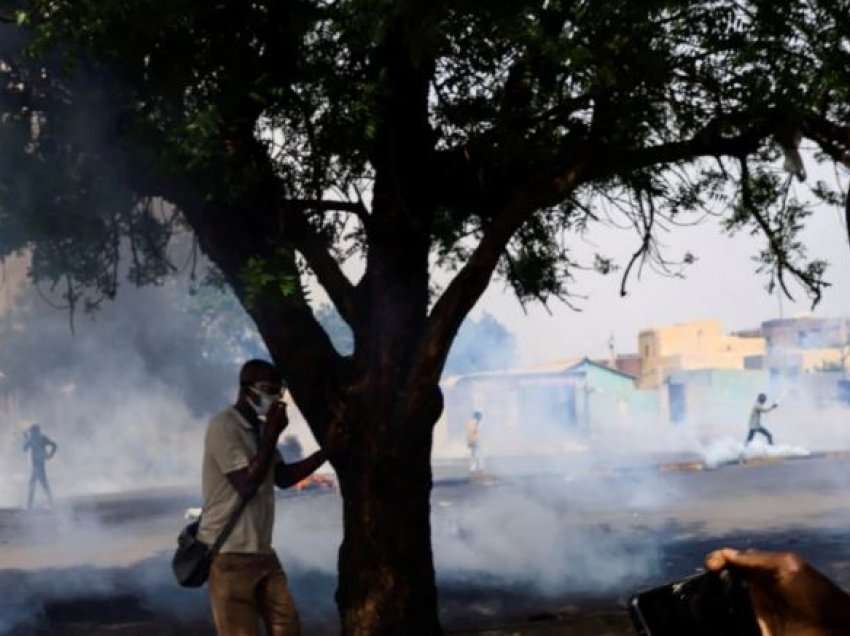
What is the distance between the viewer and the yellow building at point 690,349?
155 feet

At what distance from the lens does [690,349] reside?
158 feet

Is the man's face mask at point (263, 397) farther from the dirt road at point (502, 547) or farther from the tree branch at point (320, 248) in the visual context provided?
the dirt road at point (502, 547)

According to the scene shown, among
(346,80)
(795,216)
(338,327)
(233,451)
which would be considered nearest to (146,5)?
(346,80)

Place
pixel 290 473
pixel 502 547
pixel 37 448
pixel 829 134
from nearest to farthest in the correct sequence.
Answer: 1. pixel 290 473
2. pixel 829 134
3. pixel 502 547
4. pixel 37 448

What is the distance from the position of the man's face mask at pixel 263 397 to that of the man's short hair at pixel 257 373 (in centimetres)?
3

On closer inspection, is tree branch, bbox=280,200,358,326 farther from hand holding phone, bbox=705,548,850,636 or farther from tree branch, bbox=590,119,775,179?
hand holding phone, bbox=705,548,850,636

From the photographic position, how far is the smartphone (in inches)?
80.0

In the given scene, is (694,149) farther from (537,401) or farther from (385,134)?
(537,401)

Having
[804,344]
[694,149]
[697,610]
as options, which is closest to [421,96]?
[694,149]

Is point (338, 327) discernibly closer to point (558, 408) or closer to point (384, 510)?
point (558, 408)

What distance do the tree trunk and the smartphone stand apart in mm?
4645

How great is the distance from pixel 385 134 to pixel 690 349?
42.4m

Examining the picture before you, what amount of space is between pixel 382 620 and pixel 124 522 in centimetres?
1354

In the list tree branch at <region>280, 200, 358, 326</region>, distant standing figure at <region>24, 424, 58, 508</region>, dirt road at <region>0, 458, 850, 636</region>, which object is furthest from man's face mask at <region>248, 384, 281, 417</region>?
distant standing figure at <region>24, 424, 58, 508</region>
